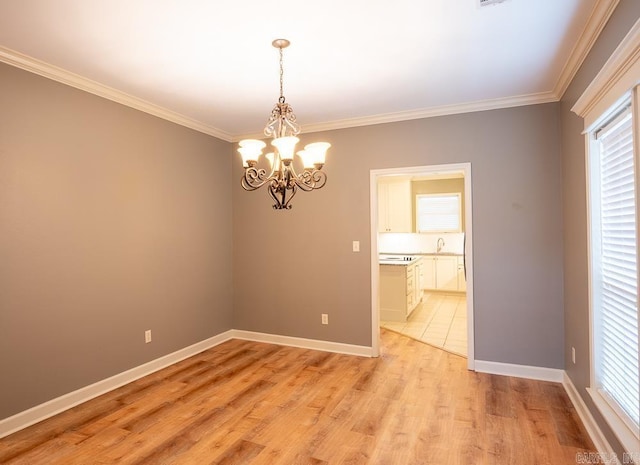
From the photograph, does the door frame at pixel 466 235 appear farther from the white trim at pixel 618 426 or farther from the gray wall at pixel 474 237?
the white trim at pixel 618 426

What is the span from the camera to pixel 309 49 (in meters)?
2.61

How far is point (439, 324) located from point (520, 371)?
1.96 meters

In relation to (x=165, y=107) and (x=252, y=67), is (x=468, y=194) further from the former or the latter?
(x=165, y=107)

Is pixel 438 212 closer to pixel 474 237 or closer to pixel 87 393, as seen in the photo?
pixel 474 237

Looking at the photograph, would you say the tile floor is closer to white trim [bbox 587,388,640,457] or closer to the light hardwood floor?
the light hardwood floor

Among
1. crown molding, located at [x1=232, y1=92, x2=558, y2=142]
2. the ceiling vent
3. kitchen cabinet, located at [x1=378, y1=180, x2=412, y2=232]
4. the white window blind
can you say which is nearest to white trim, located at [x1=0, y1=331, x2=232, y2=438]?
crown molding, located at [x1=232, y1=92, x2=558, y2=142]

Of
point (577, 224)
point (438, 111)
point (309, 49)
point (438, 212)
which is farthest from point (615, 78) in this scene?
point (438, 212)

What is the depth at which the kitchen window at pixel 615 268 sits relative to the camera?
190cm

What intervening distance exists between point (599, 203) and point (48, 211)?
3963 mm

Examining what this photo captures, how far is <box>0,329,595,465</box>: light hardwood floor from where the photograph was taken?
92.4 inches

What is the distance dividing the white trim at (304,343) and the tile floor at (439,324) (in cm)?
102

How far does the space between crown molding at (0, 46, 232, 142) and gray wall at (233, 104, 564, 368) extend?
3.22 ft

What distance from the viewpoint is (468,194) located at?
147 inches

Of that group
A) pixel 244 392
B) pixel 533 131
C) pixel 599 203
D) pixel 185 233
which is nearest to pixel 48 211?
pixel 185 233
